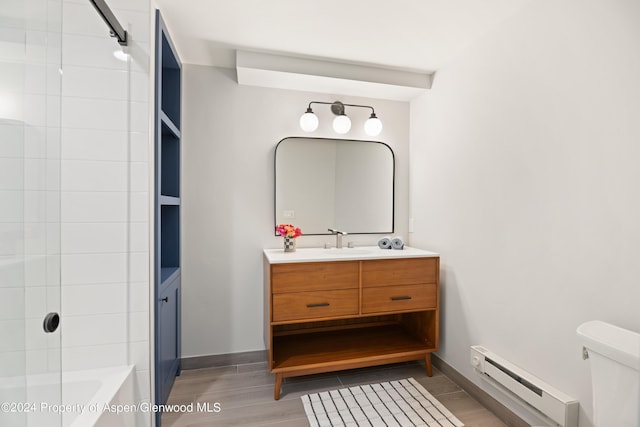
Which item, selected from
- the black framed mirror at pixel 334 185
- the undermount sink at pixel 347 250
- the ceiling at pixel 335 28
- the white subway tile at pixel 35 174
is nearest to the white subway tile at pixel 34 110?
the white subway tile at pixel 35 174

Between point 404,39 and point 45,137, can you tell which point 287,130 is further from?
point 45,137

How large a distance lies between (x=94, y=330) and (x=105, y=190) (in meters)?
0.71

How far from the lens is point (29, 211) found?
0.87 m

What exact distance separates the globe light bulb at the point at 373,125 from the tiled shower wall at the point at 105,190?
1.65 metres

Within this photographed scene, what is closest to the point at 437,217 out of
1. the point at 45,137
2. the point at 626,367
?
the point at 626,367

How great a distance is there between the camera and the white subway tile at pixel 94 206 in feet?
5.12

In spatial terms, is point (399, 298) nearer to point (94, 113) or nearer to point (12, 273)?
point (12, 273)

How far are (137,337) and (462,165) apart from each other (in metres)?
2.25

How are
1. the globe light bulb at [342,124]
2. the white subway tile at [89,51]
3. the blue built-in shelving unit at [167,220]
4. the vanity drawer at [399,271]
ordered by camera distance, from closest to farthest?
the white subway tile at [89,51]
the blue built-in shelving unit at [167,220]
the vanity drawer at [399,271]
the globe light bulb at [342,124]

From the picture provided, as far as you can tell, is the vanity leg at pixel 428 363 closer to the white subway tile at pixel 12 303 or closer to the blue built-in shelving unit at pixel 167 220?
the blue built-in shelving unit at pixel 167 220

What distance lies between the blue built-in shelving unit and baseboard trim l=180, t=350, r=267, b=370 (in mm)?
96

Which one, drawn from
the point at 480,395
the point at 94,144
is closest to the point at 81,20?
the point at 94,144

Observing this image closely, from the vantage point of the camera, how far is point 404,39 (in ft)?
6.77

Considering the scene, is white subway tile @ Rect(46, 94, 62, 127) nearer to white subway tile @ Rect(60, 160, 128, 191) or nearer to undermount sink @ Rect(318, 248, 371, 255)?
white subway tile @ Rect(60, 160, 128, 191)
